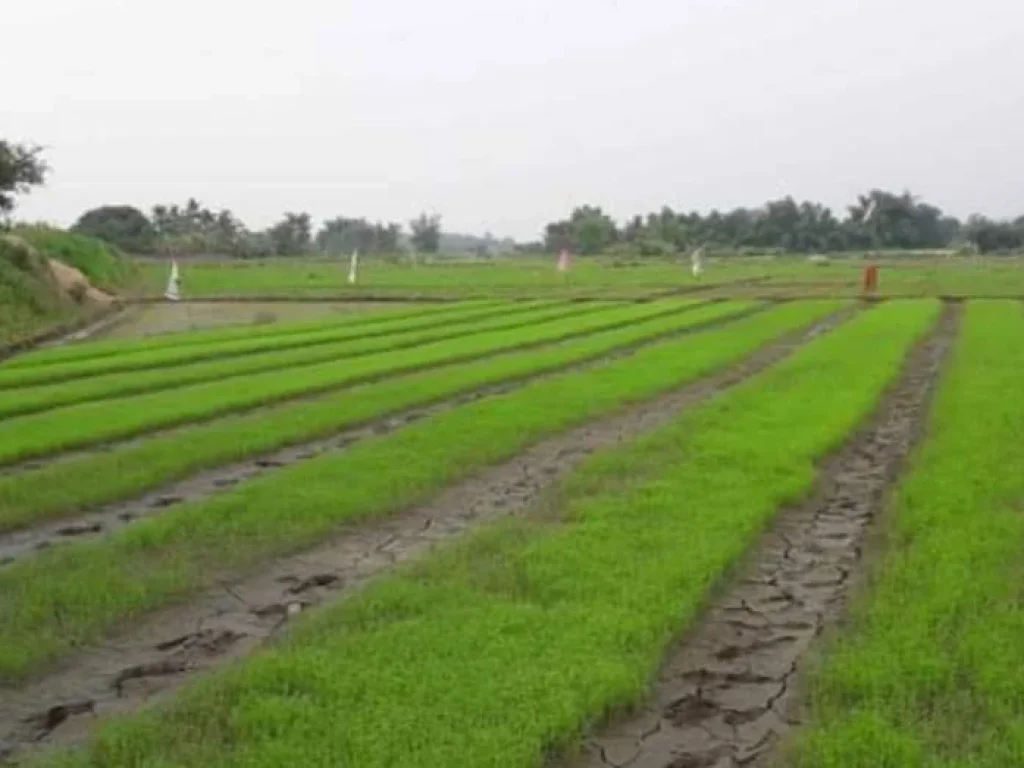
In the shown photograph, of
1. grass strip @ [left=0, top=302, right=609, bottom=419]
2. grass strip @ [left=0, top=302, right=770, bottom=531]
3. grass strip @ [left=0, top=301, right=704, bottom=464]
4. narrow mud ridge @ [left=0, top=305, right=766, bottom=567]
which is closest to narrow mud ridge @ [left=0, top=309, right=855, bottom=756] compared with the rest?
narrow mud ridge @ [left=0, top=305, right=766, bottom=567]

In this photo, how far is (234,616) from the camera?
269 inches

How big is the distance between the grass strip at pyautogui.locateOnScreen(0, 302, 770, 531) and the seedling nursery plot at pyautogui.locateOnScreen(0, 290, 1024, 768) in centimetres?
5

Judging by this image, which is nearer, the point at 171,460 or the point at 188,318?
the point at 171,460

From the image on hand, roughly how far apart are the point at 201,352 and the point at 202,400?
7.22 m

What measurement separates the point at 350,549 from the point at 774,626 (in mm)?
2895

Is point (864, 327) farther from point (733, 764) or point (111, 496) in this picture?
point (733, 764)

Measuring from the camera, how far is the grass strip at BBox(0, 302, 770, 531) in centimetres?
988

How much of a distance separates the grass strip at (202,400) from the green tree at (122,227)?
186 ft

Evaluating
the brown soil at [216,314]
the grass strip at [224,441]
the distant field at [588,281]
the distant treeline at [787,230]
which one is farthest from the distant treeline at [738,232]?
the grass strip at [224,441]

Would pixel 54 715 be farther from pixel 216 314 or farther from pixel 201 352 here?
pixel 216 314

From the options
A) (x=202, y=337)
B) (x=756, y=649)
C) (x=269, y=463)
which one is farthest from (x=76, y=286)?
(x=756, y=649)

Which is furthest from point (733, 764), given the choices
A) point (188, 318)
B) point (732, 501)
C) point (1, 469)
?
point (188, 318)

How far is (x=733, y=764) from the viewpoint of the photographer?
4949 mm

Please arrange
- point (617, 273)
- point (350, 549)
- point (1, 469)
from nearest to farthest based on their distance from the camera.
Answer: point (350, 549), point (1, 469), point (617, 273)
